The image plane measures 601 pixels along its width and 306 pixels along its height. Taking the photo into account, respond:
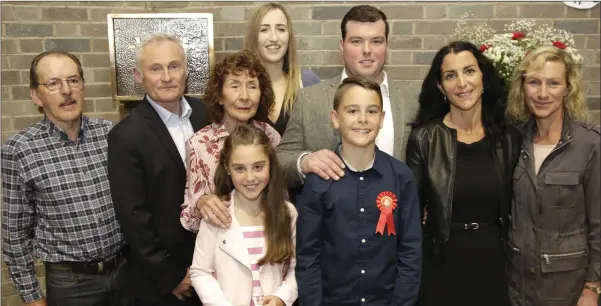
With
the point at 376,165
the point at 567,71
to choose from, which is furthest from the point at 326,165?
the point at 567,71

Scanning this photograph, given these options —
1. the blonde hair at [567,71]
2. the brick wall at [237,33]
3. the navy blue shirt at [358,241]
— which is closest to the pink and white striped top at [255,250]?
the navy blue shirt at [358,241]

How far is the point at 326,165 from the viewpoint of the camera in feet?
7.55

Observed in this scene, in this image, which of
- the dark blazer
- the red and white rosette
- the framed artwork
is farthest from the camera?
the framed artwork

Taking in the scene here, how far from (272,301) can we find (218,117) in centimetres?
87

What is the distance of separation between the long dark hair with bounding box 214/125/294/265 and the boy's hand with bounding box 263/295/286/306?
145mm

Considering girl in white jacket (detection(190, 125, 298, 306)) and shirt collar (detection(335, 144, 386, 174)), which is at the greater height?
shirt collar (detection(335, 144, 386, 174))

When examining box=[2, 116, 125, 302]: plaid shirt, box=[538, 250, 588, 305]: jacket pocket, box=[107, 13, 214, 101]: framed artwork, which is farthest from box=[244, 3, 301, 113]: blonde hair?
box=[538, 250, 588, 305]: jacket pocket

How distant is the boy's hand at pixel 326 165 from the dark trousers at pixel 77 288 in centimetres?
115

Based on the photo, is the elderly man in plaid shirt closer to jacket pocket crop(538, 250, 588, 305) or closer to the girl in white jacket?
the girl in white jacket

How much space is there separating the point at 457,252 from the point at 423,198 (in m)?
0.29

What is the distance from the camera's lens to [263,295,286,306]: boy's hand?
2.28 m

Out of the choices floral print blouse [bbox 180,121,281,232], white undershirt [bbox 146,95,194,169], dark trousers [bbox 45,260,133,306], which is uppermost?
white undershirt [bbox 146,95,194,169]

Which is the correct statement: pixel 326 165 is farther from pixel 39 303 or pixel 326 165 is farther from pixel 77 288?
pixel 39 303

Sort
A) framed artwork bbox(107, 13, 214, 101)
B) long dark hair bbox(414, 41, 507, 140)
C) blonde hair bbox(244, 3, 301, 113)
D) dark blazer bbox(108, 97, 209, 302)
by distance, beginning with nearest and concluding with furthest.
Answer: dark blazer bbox(108, 97, 209, 302)
long dark hair bbox(414, 41, 507, 140)
blonde hair bbox(244, 3, 301, 113)
framed artwork bbox(107, 13, 214, 101)
